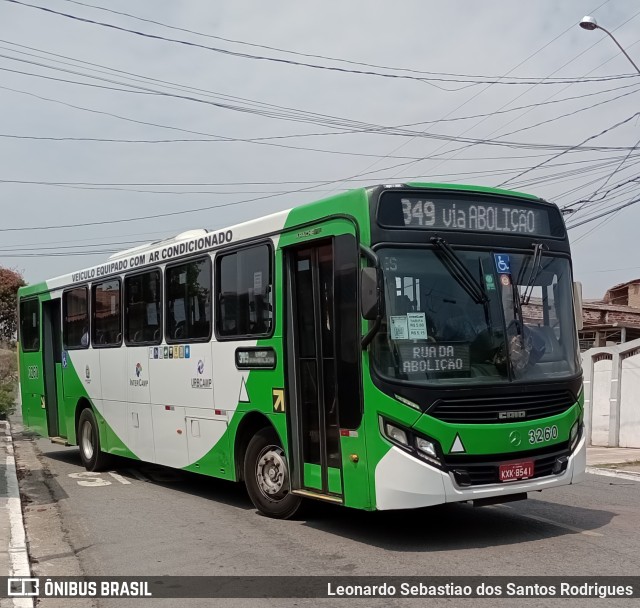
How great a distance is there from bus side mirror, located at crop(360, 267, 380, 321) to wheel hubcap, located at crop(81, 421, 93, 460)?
8248 mm

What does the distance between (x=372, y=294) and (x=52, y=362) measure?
10.2 meters

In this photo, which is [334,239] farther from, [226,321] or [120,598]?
[120,598]

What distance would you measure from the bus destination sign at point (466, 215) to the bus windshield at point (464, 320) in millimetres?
271

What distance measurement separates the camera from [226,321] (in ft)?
30.9

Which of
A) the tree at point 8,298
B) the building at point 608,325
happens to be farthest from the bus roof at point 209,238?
the tree at point 8,298

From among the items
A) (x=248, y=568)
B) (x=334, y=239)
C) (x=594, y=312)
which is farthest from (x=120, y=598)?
(x=594, y=312)

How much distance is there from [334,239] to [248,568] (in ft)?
9.87

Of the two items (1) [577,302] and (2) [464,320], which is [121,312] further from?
(1) [577,302]

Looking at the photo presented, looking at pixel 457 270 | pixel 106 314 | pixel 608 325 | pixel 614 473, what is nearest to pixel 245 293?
pixel 457 270

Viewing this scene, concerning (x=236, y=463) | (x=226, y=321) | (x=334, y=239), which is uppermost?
(x=334, y=239)

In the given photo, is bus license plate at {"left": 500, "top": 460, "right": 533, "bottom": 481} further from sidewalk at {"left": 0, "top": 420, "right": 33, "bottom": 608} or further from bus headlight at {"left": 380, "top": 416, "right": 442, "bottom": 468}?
sidewalk at {"left": 0, "top": 420, "right": 33, "bottom": 608}

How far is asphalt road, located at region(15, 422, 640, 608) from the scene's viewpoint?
6547 millimetres

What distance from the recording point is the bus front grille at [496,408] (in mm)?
6902

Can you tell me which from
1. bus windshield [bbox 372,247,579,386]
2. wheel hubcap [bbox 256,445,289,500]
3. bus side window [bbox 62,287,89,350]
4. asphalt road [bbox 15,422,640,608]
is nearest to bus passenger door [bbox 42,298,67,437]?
bus side window [bbox 62,287,89,350]
